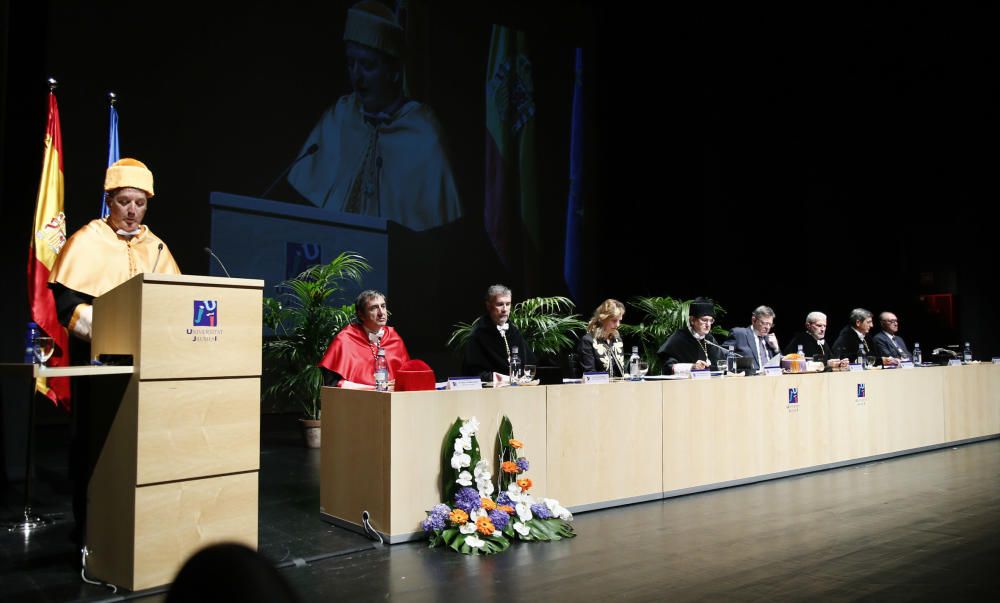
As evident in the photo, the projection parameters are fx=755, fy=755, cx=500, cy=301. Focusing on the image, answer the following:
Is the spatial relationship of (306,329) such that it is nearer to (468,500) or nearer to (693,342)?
(693,342)

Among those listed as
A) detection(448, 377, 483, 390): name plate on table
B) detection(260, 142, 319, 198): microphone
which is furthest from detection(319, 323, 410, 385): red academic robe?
detection(260, 142, 319, 198): microphone

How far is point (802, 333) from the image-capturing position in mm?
7445

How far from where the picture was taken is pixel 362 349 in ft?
15.2

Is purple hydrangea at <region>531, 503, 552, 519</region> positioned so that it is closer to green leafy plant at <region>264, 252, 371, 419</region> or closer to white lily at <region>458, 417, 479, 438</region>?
white lily at <region>458, 417, 479, 438</region>

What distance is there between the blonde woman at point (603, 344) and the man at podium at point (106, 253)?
318 cm

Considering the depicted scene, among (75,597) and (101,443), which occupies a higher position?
(101,443)

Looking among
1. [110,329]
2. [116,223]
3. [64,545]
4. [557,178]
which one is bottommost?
[64,545]

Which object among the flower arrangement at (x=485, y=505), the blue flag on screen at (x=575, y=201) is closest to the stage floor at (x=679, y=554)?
the flower arrangement at (x=485, y=505)

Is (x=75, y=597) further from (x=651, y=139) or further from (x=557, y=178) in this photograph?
(x=651, y=139)

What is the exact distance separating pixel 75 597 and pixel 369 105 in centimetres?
590

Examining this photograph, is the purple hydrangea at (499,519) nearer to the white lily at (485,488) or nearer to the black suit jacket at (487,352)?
the white lily at (485,488)

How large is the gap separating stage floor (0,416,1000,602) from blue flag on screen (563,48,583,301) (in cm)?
480

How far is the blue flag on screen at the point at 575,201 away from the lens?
944 centimetres

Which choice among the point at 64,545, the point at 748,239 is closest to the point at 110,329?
the point at 64,545
